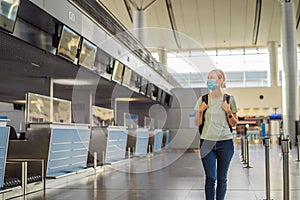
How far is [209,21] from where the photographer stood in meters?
27.3

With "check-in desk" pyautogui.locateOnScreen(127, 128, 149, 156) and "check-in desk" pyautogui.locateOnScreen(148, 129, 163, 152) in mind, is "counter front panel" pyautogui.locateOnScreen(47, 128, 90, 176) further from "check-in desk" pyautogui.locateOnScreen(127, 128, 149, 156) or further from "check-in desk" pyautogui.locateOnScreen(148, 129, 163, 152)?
"check-in desk" pyautogui.locateOnScreen(148, 129, 163, 152)

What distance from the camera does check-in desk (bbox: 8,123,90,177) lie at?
715 centimetres

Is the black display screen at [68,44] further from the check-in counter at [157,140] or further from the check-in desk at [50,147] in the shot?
the check-in counter at [157,140]

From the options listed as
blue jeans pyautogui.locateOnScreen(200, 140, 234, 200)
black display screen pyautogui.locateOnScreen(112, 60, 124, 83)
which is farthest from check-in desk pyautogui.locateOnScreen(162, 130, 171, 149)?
blue jeans pyautogui.locateOnScreen(200, 140, 234, 200)

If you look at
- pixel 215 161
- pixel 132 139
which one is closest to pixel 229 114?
pixel 215 161

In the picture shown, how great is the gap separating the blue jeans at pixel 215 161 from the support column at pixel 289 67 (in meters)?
17.2

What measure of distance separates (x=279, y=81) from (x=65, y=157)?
89.1 ft

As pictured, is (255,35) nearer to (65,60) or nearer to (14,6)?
(65,60)

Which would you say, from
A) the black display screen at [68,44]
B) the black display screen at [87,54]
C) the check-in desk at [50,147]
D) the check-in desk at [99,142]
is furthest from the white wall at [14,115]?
the check-in desk at [50,147]

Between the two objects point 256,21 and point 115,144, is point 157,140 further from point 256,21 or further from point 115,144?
point 256,21

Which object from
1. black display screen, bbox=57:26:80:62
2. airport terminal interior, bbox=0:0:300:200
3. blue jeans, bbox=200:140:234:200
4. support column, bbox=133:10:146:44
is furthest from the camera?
support column, bbox=133:10:146:44

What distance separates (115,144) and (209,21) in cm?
1758

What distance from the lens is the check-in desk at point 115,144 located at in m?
11.1

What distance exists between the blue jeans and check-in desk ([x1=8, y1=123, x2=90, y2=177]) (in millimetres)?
3777
